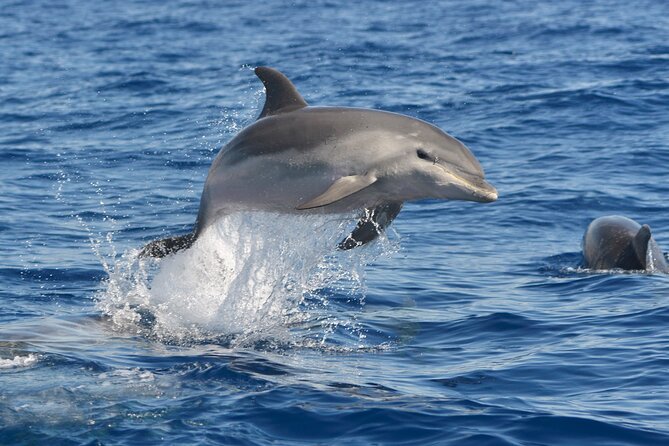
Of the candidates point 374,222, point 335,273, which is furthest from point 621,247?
point 374,222

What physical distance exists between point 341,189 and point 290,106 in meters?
1.25

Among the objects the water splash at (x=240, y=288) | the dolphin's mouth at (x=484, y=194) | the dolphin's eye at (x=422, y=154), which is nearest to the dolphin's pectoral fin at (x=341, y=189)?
the dolphin's eye at (x=422, y=154)

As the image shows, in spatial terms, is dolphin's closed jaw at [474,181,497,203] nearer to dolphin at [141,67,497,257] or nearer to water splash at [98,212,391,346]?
dolphin at [141,67,497,257]

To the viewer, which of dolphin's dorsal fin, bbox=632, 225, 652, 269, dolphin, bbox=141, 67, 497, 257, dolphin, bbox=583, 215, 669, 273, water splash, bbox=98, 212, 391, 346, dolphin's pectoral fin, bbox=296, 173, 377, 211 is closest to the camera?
dolphin's pectoral fin, bbox=296, 173, 377, 211

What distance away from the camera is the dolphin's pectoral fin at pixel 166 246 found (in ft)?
34.6

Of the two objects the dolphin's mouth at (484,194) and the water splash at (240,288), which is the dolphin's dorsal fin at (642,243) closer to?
the water splash at (240,288)

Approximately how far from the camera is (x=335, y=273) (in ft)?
46.6

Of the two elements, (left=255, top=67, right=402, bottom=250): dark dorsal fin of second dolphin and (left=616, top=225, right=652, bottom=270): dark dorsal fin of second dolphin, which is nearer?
(left=255, top=67, right=402, bottom=250): dark dorsal fin of second dolphin

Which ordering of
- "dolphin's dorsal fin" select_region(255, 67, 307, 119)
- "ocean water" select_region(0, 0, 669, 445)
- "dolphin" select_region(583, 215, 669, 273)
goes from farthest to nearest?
"dolphin" select_region(583, 215, 669, 273), "dolphin's dorsal fin" select_region(255, 67, 307, 119), "ocean water" select_region(0, 0, 669, 445)

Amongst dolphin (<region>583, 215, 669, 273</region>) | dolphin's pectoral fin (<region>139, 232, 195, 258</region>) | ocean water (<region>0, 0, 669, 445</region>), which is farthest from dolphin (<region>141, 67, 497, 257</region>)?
dolphin (<region>583, 215, 669, 273</region>)

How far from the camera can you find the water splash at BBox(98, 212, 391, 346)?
437 inches

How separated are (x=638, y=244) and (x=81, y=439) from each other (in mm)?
8065

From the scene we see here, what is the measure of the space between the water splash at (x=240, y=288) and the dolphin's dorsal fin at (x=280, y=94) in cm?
109

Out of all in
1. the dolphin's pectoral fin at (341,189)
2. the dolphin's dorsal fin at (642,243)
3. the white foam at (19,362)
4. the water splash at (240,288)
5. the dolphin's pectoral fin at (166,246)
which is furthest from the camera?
the dolphin's dorsal fin at (642,243)
